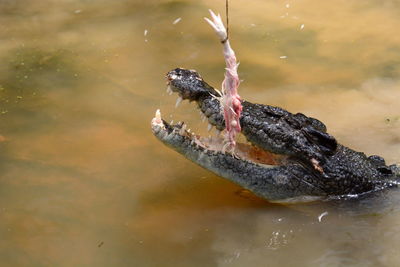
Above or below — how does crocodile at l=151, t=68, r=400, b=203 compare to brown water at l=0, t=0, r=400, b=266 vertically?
above

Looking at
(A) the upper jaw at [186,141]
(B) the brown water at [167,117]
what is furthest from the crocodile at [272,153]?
(B) the brown water at [167,117]

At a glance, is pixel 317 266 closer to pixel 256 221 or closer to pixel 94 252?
pixel 256 221

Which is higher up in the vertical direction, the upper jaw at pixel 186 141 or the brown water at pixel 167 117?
the upper jaw at pixel 186 141

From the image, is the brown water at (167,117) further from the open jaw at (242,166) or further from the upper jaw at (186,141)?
the upper jaw at (186,141)

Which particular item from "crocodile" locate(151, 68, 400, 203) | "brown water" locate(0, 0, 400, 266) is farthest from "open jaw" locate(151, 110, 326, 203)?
"brown water" locate(0, 0, 400, 266)

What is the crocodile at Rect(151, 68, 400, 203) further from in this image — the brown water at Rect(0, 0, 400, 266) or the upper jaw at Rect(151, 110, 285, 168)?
the brown water at Rect(0, 0, 400, 266)

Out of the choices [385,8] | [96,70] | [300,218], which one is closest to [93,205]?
[300,218]
